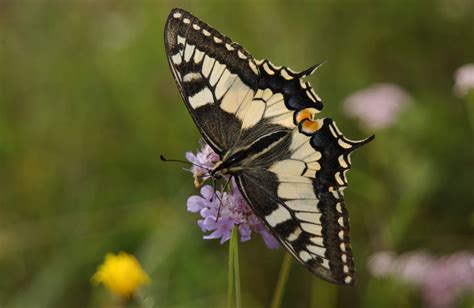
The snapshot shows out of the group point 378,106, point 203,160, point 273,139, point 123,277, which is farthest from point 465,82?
point 123,277

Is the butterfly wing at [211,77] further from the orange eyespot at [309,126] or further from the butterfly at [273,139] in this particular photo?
the orange eyespot at [309,126]

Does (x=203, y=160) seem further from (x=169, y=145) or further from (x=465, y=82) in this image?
(x=169, y=145)

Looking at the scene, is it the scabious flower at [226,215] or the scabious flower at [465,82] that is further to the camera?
the scabious flower at [465,82]

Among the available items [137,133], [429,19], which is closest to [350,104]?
[429,19]

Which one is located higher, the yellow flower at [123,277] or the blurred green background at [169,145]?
the blurred green background at [169,145]

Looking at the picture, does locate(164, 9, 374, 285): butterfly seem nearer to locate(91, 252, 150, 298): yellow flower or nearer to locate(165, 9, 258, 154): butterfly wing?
locate(165, 9, 258, 154): butterfly wing

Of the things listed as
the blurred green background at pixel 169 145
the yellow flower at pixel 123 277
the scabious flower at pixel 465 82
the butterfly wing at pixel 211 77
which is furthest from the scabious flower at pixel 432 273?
the butterfly wing at pixel 211 77

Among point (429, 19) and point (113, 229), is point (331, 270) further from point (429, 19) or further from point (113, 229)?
point (429, 19)
